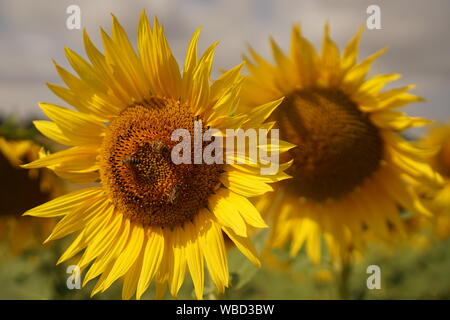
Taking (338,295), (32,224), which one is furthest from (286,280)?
(32,224)

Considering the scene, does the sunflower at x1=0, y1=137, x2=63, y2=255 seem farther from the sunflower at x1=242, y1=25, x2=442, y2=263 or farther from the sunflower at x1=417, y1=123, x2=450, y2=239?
the sunflower at x1=417, y1=123, x2=450, y2=239

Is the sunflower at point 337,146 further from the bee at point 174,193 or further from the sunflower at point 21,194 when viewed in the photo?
the sunflower at point 21,194

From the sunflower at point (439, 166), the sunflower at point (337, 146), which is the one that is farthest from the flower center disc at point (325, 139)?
the sunflower at point (439, 166)

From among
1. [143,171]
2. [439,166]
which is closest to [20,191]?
[143,171]

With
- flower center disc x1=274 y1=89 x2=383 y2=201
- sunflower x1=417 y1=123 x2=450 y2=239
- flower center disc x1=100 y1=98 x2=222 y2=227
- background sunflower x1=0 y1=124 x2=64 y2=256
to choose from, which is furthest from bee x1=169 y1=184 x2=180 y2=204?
sunflower x1=417 y1=123 x2=450 y2=239

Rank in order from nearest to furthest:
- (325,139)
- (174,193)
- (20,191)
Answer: (174,193), (325,139), (20,191)

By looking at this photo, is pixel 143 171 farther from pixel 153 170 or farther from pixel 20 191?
pixel 20 191

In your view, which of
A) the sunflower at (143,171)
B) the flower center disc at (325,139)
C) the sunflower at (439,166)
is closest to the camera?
the sunflower at (143,171)
